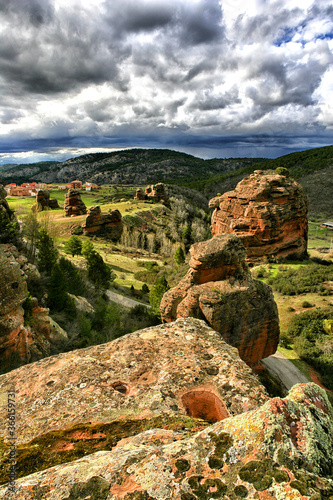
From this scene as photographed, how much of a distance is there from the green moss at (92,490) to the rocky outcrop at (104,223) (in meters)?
78.2

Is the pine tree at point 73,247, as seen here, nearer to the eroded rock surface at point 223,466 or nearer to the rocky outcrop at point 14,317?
the rocky outcrop at point 14,317

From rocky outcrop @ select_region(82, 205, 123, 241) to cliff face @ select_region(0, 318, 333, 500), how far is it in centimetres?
7494

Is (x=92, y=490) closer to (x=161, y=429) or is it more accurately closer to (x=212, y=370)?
(x=161, y=429)

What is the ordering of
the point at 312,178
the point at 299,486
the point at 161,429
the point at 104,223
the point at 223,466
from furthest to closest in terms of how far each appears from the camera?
1. the point at 312,178
2. the point at 104,223
3. the point at 161,429
4. the point at 223,466
5. the point at 299,486

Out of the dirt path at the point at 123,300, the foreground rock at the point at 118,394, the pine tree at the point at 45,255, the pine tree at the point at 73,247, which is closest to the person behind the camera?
the foreground rock at the point at 118,394

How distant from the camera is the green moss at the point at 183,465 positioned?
3266 millimetres

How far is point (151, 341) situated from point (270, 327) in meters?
13.0

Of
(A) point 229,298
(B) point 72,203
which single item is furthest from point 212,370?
(B) point 72,203

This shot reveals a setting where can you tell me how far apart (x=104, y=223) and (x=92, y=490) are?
269 feet

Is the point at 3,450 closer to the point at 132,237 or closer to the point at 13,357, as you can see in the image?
the point at 13,357

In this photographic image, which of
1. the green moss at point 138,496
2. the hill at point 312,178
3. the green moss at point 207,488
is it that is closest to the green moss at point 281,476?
the green moss at point 207,488

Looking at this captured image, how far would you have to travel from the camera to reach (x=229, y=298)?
15766 mm

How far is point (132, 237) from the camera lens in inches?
3270

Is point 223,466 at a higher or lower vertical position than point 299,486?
lower
